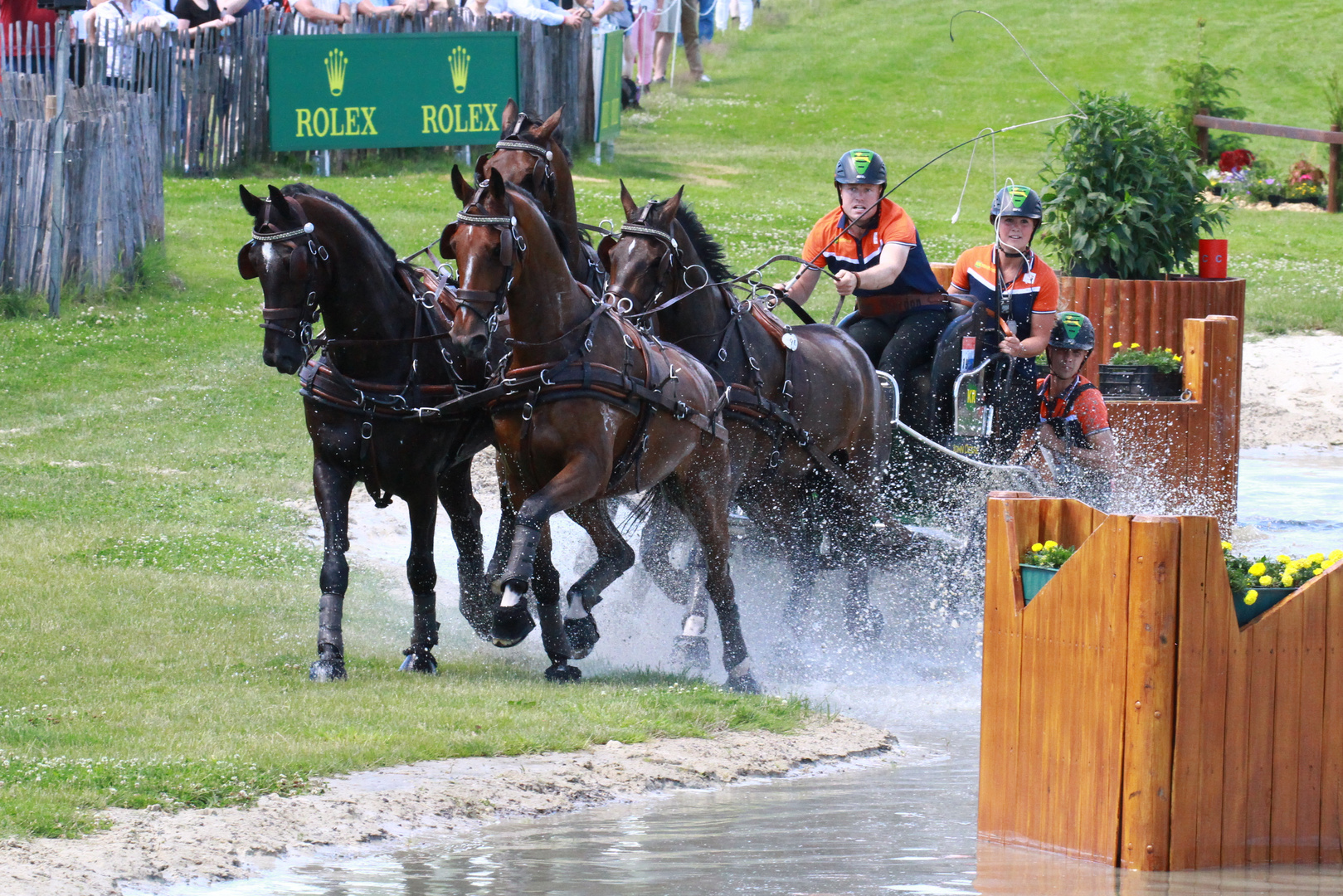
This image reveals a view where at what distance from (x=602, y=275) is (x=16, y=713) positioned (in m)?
3.20

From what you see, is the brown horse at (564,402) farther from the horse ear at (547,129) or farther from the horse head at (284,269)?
the horse ear at (547,129)

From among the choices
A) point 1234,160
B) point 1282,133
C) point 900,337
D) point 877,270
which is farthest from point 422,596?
point 1234,160

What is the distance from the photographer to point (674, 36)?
30125 mm

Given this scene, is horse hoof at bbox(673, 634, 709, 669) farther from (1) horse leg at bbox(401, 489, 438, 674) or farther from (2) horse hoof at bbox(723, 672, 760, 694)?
(1) horse leg at bbox(401, 489, 438, 674)

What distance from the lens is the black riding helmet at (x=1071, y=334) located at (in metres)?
10.0

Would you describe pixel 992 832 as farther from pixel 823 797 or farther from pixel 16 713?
pixel 16 713

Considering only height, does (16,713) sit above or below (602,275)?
below

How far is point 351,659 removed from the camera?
807cm

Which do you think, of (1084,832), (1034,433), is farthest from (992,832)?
(1034,433)

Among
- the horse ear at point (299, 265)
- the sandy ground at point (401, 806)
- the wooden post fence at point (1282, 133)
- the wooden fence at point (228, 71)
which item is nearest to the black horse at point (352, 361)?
the horse ear at point (299, 265)

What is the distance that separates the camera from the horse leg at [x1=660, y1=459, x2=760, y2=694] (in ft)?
26.3

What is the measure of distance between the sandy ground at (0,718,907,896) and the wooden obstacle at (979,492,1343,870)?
1.35 meters

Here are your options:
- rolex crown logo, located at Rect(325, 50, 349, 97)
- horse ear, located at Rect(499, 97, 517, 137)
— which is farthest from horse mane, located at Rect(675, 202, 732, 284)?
rolex crown logo, located at Rect(325, 50, 349, 97)

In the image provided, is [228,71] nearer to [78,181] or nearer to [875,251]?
[78,181]
